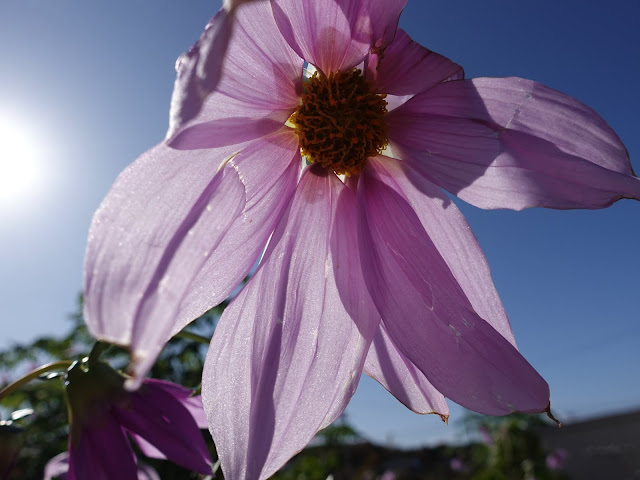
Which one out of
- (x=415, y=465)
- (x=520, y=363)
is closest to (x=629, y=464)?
(x=415, y=465)

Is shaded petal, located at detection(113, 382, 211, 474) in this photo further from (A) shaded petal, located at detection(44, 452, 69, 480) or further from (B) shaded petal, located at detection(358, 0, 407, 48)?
(B) shaded petal, located at detection(358, 0, 407, 48)

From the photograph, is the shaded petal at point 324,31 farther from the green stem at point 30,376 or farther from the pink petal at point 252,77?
the green stem at point 30,376

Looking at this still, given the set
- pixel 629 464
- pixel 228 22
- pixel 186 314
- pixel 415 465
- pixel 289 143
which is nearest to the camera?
pixel 228 22

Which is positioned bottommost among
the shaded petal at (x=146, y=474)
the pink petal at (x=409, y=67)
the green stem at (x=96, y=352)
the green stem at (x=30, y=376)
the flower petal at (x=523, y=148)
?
the shaded petal at (x=146, y=474)

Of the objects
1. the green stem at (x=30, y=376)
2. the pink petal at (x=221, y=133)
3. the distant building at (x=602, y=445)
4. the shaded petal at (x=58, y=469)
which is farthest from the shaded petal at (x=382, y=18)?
the distant building at (x=602, y=445)

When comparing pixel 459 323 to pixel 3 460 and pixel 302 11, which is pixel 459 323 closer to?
pixel 302 11

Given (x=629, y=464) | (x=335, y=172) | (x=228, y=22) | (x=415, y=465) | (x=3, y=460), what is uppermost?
(x=228, y=22)

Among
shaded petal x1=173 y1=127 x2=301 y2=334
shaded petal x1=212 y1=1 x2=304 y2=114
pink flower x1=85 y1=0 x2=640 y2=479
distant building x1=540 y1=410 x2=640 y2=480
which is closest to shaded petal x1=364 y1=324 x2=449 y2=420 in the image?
pink flower x1=85 y1=0 x2=640 y2=479
